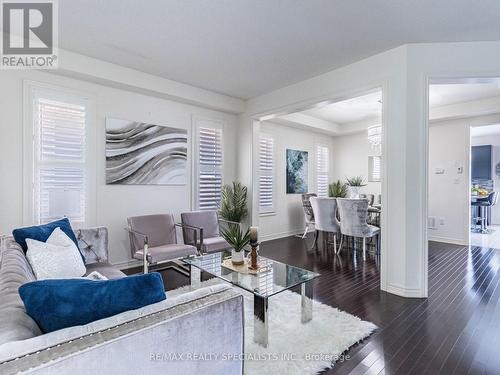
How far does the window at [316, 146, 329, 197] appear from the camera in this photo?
7293mm

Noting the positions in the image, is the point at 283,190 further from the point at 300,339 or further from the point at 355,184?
the point at 300,339

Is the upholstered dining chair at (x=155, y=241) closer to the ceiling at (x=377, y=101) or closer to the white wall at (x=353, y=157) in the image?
the ceiling at (x=377, y=101)

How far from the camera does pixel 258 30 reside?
9.39 ft

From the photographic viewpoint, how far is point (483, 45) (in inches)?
118

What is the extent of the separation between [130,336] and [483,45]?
423 centimetres

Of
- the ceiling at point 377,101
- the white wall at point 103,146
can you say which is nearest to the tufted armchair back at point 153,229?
the white wall at point 103,146

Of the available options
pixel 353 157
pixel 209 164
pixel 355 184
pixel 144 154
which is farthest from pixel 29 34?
pixel 353 157

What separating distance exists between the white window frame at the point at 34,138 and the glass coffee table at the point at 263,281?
176 cm

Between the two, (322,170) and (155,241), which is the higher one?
(322,170)

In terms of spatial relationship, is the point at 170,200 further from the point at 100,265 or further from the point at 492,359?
the point at 492,359

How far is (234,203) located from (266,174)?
49.0 inches

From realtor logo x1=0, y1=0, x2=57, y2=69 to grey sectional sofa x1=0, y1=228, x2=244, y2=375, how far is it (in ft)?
8.48

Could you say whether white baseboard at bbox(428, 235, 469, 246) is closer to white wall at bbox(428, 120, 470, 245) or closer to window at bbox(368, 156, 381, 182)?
white wall at bbox(428, 120, 470, 245)

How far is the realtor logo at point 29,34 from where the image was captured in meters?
2.53
